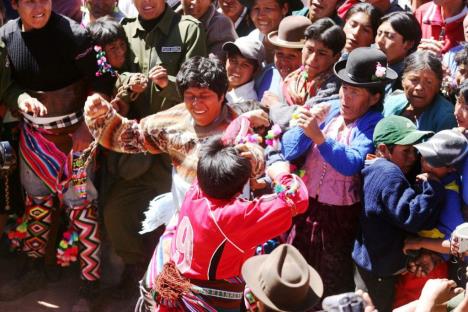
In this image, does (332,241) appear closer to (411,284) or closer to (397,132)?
(411,284)

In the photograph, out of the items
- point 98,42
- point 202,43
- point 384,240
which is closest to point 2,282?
point 98,42

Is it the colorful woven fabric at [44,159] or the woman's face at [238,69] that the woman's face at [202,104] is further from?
the colorful woven fabric at [44,159]

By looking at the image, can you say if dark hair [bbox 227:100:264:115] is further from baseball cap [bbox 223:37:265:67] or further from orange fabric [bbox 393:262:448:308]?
orange fabric [bbox 393:262:448:308]

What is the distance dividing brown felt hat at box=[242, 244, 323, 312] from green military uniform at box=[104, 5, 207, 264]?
2294 millimetres

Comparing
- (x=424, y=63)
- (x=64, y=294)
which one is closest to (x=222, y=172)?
(x=424, y=63)

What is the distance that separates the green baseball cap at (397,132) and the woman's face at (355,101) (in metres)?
0.26

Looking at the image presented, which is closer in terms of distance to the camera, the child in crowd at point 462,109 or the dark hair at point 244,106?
the child in crowd at point 462,109

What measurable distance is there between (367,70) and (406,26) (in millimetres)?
655

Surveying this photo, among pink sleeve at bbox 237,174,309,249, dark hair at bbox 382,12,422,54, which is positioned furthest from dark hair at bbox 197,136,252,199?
dark hair at bbox 382,12,422,54

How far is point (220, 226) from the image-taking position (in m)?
3.43

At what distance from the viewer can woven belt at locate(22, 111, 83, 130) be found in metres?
4.95

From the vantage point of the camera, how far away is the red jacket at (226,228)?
11.3 feet

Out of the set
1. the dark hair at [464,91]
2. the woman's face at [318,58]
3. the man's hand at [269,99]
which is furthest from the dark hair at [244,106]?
the dark hair at [464,91]

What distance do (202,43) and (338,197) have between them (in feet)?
5.34
